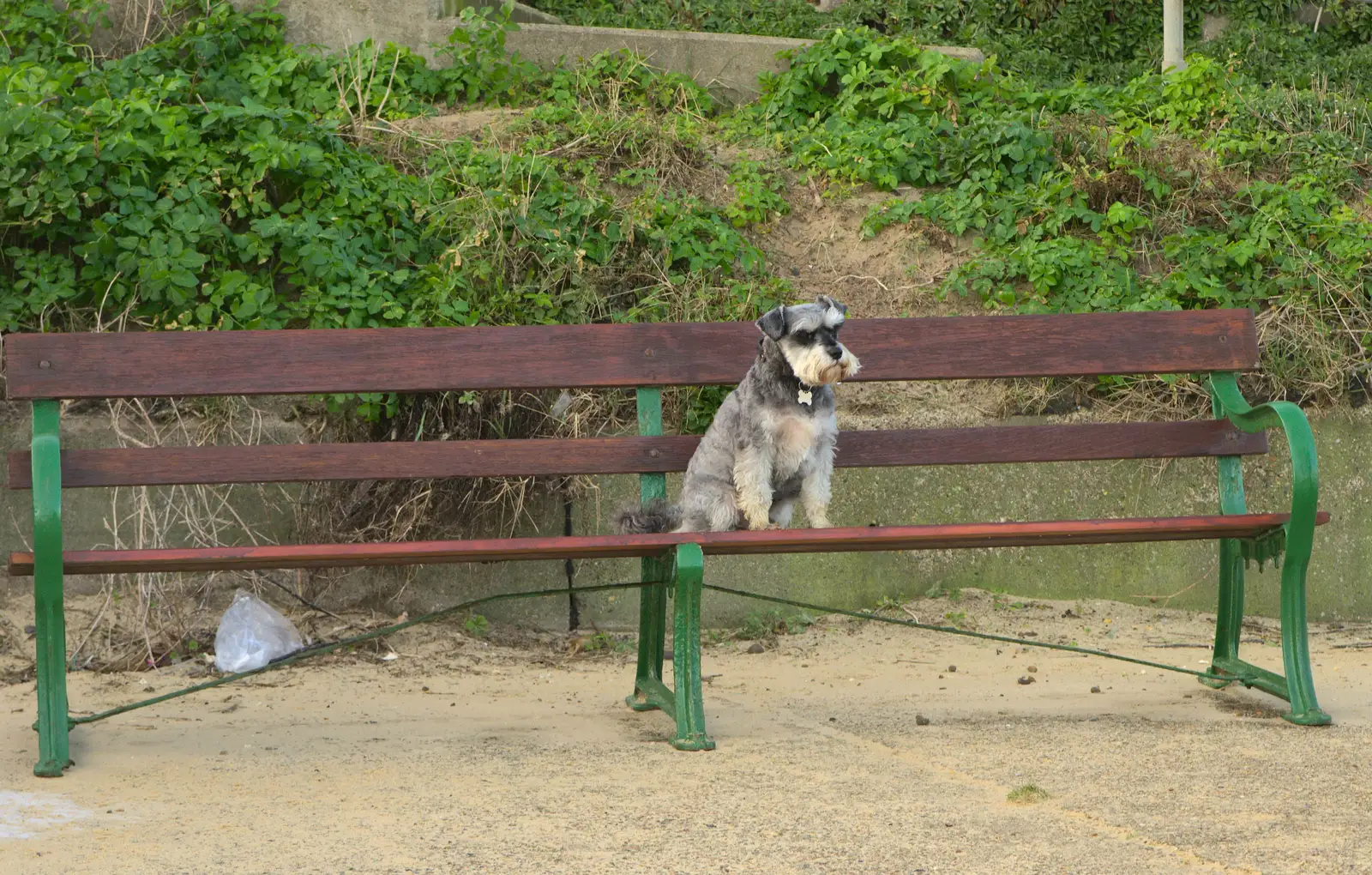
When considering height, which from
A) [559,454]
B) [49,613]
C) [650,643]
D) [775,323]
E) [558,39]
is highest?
[558,39]

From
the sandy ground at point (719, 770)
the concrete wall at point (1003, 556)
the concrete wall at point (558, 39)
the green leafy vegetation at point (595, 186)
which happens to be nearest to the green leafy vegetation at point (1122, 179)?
the green leafy vegetation at point (595, 186)

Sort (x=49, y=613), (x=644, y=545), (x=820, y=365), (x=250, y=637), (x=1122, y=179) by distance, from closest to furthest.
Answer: (x=49, y=613) < (x=644, y=545) < (x=820, y=365) < (x=250, y=637) < (x=1122, y=179)

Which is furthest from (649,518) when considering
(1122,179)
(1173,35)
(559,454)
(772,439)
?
(1173,35)

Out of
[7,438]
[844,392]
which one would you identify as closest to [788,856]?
[844,392]

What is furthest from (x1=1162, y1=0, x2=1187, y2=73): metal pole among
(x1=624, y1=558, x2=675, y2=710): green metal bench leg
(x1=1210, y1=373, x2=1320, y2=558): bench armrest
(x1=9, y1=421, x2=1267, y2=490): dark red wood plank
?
(x1=624, y1=558, x2=675, y2=710): green metal bench leg

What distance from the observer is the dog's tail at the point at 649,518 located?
468 cm

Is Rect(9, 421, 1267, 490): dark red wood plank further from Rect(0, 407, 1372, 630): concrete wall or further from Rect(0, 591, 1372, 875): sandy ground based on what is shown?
Rect(0, 407, 1372, 630): concrete wall

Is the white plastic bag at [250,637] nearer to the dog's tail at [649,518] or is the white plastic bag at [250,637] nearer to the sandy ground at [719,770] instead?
the sandy ground at [719,770]

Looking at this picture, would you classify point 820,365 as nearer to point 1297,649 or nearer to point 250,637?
point 1297,649

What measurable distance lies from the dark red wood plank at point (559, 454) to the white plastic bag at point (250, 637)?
107 centimetres

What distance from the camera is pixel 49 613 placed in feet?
13.1

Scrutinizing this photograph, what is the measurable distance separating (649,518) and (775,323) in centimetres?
76

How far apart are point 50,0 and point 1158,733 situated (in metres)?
6.43

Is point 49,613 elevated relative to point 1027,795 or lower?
elevated
